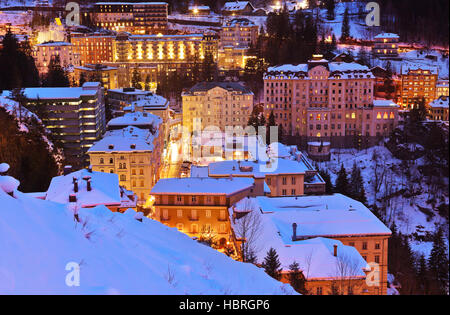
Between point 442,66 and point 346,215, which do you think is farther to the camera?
point 442,66

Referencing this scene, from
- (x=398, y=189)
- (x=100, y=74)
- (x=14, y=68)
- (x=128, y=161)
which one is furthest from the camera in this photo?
(x=100, y=74)

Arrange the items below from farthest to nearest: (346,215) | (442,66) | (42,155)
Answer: (442,66), (42,155), (346,215)

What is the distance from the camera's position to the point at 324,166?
17.3m

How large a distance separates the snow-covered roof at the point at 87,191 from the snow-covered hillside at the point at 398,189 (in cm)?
742

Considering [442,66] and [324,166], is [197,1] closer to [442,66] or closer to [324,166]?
[442,66]

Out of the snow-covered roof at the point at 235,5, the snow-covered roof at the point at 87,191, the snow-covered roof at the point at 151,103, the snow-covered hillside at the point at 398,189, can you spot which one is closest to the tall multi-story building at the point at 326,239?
the snow-covered roof at the point at 87,191

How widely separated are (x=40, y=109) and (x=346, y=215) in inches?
386

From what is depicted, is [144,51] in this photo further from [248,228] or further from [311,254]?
[311,254]

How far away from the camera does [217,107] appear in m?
19.4

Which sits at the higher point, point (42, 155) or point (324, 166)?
point (42, 155)

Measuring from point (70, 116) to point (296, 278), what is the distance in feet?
36.1

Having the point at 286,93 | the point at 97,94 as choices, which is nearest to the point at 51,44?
the point at 97,94

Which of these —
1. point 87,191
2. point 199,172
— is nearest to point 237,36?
point 199,172

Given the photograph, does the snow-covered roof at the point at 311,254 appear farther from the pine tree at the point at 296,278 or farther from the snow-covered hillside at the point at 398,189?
the snow-covered hillside at the point at 398,189
